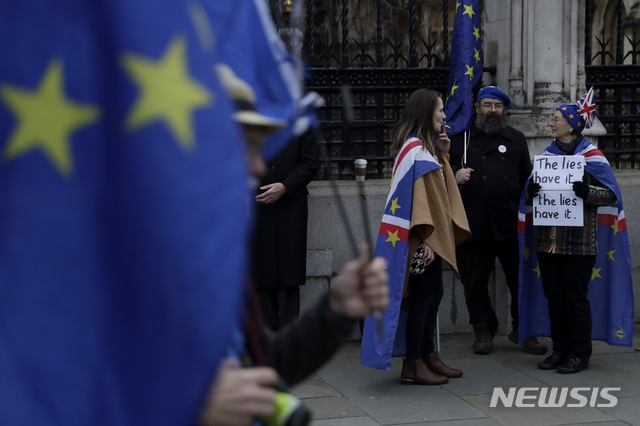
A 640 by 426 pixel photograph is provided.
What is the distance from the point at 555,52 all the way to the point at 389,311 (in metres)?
3.36

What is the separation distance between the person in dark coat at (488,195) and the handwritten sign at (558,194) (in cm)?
60

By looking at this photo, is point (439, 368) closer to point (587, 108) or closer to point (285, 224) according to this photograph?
point (285, 224)

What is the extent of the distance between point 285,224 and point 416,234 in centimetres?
113

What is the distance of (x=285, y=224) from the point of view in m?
6.93

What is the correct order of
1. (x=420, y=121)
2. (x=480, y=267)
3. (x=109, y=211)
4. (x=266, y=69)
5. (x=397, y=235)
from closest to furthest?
1. (x=109, y=211)
2. (x=266, y=69)
3. (x=397, y=235)
4. (x=420, y=121)
5. (x=480, y=267)

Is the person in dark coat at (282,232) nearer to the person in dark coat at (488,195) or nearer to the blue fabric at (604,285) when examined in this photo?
the person in dark coat at (488,195)

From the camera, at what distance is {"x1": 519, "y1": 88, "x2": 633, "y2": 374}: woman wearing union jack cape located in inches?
263

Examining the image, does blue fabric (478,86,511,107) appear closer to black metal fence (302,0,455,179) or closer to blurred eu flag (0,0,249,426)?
black metal fence (302,0,455,179)

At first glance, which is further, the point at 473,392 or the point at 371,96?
the point at 371,96

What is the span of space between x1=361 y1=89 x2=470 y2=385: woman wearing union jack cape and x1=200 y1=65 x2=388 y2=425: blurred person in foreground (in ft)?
13.7

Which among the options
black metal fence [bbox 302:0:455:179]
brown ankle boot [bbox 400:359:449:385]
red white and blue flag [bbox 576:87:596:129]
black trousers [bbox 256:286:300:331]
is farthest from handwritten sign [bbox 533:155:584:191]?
black trousers [bbox 256:286:300:331]

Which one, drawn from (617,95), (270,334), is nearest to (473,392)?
(617,95)

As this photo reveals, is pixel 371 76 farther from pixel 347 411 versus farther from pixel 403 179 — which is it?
pixel 347 411

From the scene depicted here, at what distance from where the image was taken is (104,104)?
54.1 inches
